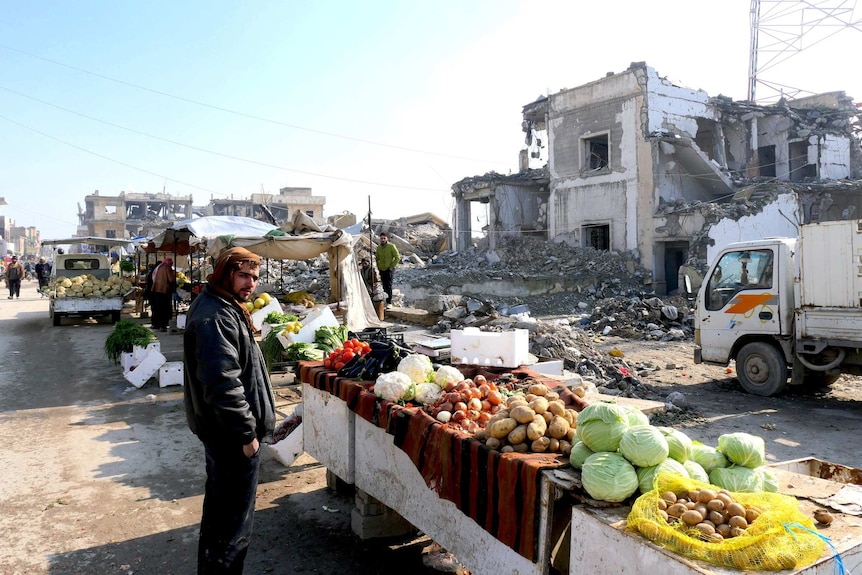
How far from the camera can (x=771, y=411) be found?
7953 millimetres

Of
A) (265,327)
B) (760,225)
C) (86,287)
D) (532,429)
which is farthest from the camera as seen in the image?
(760,225)

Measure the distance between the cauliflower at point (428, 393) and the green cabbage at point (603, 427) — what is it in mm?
1279

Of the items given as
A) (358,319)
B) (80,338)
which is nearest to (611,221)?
(358,319)

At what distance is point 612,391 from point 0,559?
7256 millimetres

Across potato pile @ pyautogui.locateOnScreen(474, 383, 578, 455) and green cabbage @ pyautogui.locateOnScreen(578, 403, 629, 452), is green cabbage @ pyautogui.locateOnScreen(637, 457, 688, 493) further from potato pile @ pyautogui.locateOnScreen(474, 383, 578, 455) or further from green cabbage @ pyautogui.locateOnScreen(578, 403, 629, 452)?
potato pile @ pyautogui.locateOnScreen(474, 383, 578, 455)

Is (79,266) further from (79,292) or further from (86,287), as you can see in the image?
(79,292)

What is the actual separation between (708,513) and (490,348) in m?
2.50

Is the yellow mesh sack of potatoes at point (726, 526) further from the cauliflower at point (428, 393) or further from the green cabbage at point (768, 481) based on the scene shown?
the cauliflower at point (428, 393)

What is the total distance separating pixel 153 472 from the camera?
17.9ft

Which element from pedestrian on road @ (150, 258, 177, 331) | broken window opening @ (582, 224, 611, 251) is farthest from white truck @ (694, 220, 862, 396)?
broken window opening @ (582, 224, 611, 251)

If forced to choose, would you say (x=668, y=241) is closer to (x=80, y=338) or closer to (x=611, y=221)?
(x=611, y=221)

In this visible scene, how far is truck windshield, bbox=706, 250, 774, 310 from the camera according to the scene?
28.1 ft

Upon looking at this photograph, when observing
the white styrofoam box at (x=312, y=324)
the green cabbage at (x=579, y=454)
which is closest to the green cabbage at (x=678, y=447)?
the green cabbage at (x=579, y=454)

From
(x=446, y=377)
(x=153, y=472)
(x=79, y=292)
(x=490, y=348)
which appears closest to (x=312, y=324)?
(x=153, y=472)
